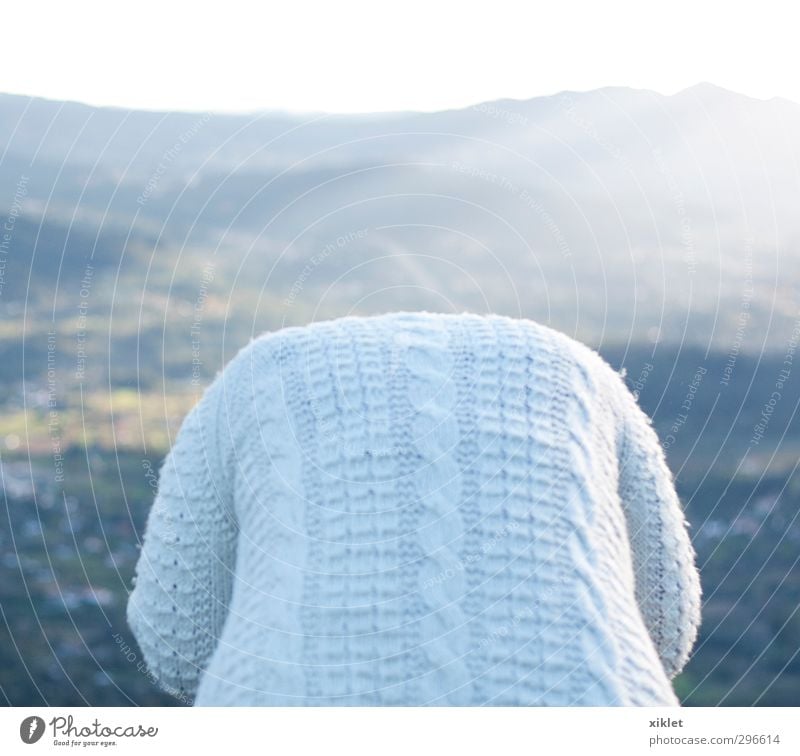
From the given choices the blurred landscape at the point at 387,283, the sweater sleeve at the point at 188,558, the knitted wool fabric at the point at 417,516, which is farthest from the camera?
the blurred landscape at the point at 387,283

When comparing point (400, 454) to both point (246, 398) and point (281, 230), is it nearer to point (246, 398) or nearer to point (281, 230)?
point (246, 398)

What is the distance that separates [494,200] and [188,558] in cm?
259

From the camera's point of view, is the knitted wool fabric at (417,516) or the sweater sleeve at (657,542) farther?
the sweater sleeve at (657,542)

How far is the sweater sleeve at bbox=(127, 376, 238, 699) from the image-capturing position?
118cm

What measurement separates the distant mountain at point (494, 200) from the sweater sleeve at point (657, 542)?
1.36 metres

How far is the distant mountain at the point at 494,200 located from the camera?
9.69ft

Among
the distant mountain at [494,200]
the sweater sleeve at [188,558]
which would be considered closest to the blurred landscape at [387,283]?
the distant mountain at [494,200]

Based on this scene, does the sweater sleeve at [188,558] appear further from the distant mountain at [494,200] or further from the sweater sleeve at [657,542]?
the distant mountain at [494,200]

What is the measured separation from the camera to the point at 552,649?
3.25ft

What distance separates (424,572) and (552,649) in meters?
0.13

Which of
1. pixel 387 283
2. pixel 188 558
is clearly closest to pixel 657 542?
pixel 188 558

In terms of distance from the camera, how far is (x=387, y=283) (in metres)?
3.97

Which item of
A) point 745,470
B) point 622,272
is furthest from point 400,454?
point 622,272

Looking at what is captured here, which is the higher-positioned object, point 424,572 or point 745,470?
point 424,572
